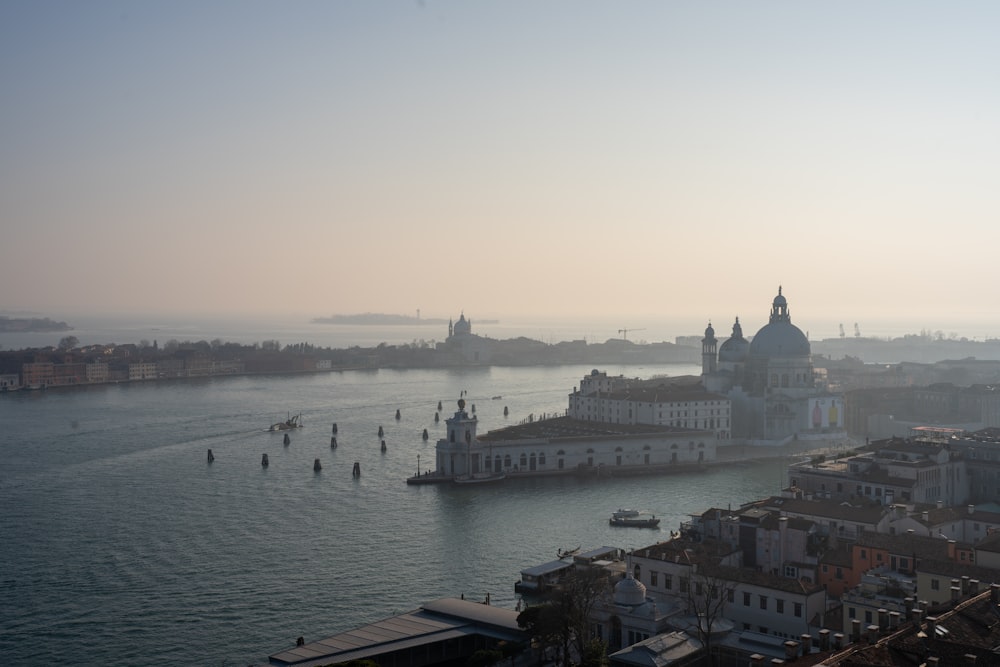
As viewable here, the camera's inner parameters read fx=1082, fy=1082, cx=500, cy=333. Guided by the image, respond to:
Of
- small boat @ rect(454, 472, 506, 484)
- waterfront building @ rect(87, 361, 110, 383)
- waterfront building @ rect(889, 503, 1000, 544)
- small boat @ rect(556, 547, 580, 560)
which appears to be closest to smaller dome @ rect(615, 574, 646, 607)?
waterfront building @ rect(889, 503, 1000, 544)

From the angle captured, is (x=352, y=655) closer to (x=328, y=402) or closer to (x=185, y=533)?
(x=185, y=533)

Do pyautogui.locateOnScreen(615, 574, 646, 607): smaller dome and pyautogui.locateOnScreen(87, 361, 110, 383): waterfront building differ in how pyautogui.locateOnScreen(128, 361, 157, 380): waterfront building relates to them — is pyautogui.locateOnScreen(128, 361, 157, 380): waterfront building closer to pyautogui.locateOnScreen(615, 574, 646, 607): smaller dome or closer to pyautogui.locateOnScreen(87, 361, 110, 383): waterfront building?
pyautogui.locateOnScreen(87, 361, 110, 383): waterfront building

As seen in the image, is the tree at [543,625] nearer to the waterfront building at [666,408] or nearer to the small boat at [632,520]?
the small boat at [632,520]

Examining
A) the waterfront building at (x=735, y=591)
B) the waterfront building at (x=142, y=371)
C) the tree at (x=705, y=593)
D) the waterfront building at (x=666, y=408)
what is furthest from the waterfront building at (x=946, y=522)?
the waterfront building at (x=142, y=371)

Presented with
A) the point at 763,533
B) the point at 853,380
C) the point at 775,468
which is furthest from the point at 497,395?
the point at 763,533

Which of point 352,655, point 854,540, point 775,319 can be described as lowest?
point 352,655
